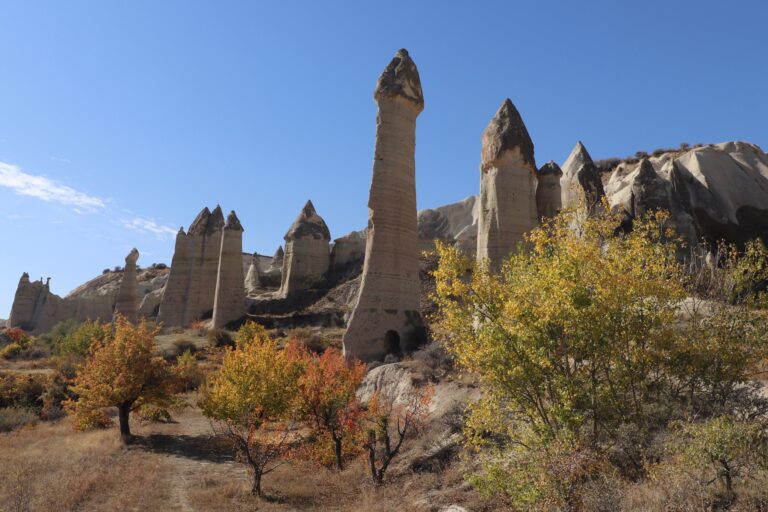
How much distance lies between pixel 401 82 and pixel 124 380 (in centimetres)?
1466

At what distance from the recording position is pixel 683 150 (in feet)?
139

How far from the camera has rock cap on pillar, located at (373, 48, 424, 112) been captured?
859 inches

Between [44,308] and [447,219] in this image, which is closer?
[447,219]

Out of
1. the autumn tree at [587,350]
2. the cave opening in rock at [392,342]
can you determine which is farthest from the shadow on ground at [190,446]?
the autumn tree at [587,350]

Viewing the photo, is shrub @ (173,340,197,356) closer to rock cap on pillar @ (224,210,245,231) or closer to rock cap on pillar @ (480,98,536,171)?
rock cap on pillar @ (224,210,245,231)

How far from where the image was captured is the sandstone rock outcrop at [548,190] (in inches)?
880

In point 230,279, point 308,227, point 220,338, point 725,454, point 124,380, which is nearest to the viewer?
point 725,454

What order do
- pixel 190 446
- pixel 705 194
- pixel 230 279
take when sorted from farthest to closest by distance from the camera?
pixel 230 279, pixel 705 194, pixel 190 446

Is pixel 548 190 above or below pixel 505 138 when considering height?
below

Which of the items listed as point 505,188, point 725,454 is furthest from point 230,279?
point 725,454

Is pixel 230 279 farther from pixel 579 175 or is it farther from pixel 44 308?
pixel 44 308

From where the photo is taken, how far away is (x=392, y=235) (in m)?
21.0

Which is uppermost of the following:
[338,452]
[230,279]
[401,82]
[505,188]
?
[401,82]

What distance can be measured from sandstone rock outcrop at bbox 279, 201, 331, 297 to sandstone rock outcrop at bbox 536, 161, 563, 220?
2291 centimetres
